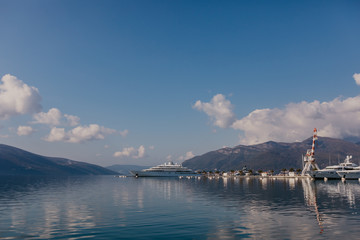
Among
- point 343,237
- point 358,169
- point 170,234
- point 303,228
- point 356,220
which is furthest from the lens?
point 358,169

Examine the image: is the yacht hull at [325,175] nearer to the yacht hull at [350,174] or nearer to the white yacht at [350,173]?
the yacht hull at [350,174]

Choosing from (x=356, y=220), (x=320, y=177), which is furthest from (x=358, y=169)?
(x=356, y=220)

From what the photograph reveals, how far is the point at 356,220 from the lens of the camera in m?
37.0

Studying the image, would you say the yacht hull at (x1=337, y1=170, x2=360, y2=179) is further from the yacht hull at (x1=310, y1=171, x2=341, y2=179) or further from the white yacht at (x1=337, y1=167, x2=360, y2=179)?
the yacht hull at (x1=310, y1=171, x2=341, y2=179)

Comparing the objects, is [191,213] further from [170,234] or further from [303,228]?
[303,228]

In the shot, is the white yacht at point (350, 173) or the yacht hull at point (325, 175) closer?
the white yacht at point (350, 173)

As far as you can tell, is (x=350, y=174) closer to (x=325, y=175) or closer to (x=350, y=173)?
(x=350, y=173)

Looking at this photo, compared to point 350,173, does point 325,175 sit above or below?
below

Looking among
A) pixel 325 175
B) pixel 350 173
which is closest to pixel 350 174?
pixel 350 173

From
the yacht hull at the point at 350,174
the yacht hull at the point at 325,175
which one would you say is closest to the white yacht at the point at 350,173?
the yacht hull at the point at 350,174

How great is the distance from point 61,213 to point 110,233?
18.2 meters

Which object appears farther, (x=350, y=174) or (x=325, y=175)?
(x=325, y=175)

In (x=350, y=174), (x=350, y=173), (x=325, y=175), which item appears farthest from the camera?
(x=325, y=175)

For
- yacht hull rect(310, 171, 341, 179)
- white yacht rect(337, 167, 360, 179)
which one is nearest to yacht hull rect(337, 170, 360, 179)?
white yacht rect(337, 167, 360, 179)
